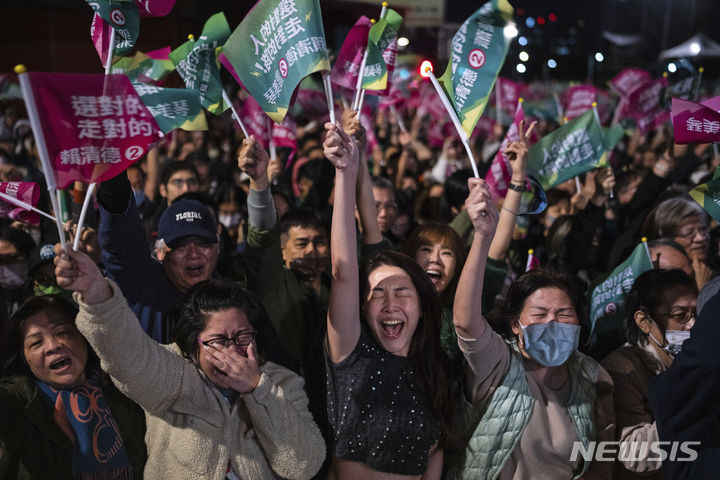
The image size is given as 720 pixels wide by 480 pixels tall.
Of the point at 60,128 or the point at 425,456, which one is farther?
the point at 425,456

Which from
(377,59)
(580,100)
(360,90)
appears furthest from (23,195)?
(580,100)

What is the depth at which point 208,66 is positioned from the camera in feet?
13.1

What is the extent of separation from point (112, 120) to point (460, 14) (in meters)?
39.1

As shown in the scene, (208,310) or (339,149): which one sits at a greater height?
(339,149)

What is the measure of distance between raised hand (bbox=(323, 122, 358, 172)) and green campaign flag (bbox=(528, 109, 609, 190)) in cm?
270

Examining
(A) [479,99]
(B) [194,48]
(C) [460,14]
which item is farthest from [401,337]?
(C) [460,14]

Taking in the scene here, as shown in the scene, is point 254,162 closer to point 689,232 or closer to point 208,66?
point 208,66

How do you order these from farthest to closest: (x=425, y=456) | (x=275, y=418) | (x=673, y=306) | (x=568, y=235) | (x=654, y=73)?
1. (x=654, y=73)
2. (x=568, y=235)
3. (x=673, y=306)
4. (x=425, y=456)
5. (x=275, y=418)

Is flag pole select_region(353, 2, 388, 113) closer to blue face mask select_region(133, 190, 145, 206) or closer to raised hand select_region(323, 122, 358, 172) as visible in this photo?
raised hand select_region(323, 122, 358, 172)

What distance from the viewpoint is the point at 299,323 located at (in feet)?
12.0

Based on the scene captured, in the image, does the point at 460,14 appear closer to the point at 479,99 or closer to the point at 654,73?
the point at 654,73

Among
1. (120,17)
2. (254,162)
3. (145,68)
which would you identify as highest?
(120,17)

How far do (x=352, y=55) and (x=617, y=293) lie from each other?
1.93m

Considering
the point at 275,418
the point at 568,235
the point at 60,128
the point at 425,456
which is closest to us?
the point at 60,128
